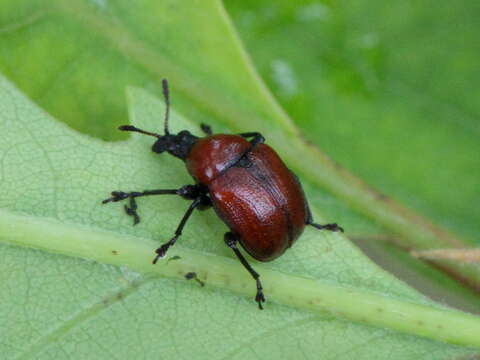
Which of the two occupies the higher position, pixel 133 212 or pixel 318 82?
pixel 318 82

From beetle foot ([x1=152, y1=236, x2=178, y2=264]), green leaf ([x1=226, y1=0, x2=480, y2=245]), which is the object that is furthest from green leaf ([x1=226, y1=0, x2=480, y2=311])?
beetle foot ([x1=152, y1=236, x2=178, y2=264])

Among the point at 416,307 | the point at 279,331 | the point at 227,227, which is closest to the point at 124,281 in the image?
the point at 227,227

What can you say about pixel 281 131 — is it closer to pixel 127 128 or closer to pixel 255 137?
pixel 255 137

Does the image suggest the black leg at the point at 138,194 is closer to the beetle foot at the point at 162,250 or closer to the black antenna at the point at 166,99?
the beetle foot at the point at 162,250

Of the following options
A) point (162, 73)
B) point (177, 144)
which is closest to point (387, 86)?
point (162, 73)

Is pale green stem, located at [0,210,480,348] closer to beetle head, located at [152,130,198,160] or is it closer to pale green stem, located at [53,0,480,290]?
beetle head, located at [152,130,198,160]

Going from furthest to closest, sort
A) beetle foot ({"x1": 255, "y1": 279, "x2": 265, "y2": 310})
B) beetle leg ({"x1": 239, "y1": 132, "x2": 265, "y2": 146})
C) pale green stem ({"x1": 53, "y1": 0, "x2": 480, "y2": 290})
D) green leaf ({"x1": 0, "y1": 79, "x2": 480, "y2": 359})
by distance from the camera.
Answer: pale green stem ({"x1": 53, "y1": 0, "x2": 480, "y2": 290}), beetle leg ({"x1": 239, "y1": 132, "x2": 265, "y2": 146}), beetle foot ({"x1": 255, "y1": 279, "x2": 265, "y2": 310}), green leaf ({"x1": 0, "y1": 79, "x2": 480, "y2": 359})
